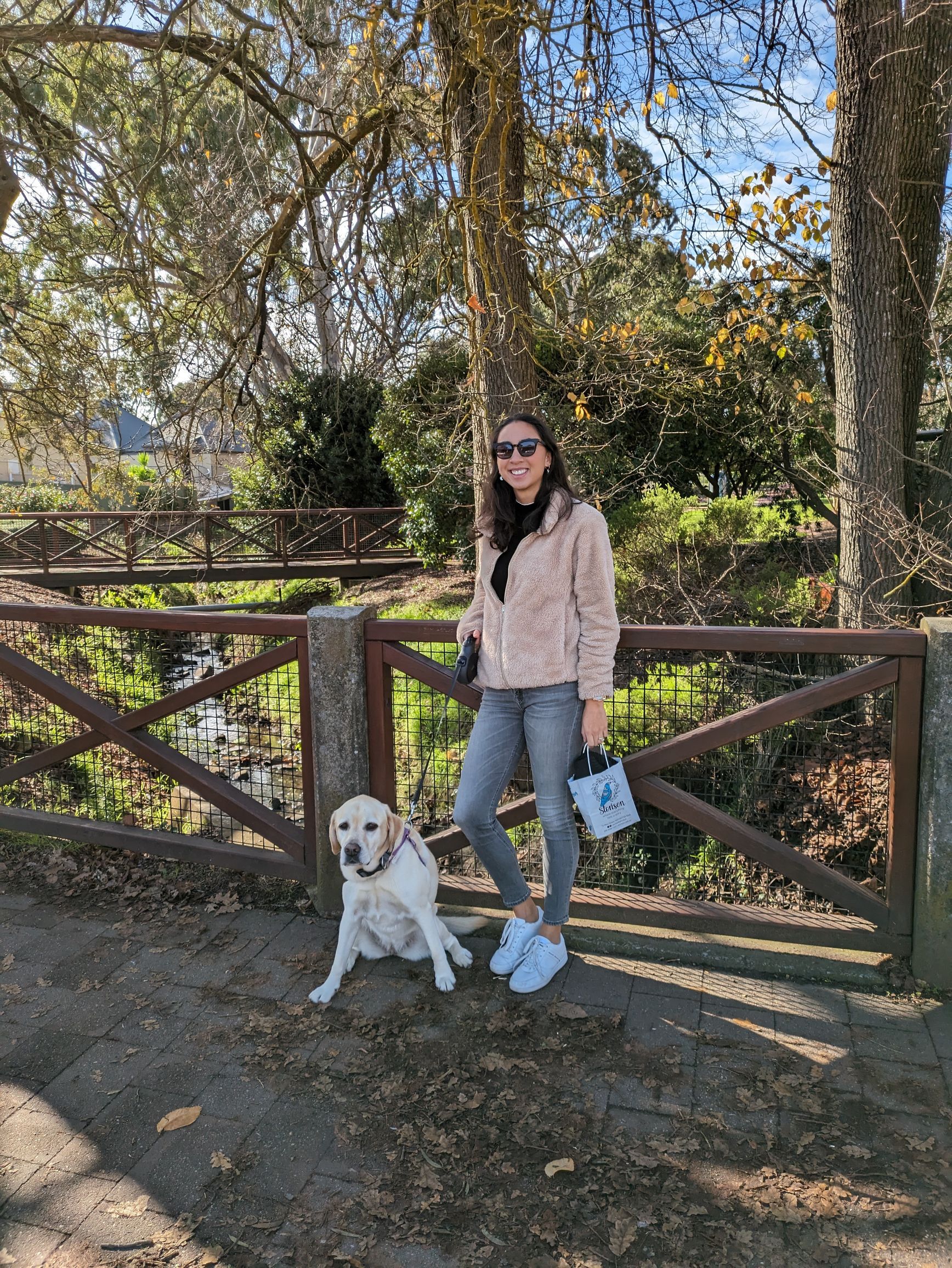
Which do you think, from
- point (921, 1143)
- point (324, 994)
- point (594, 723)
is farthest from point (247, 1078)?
point (921, 1143)

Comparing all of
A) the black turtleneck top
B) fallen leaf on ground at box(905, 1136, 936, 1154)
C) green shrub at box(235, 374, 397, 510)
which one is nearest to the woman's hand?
the black turtleneck top

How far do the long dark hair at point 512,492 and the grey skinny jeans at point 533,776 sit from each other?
0.58 m

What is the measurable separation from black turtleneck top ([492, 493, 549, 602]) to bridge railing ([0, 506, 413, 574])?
12946 mm

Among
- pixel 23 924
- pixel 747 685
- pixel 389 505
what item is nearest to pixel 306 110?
pixel 389 505

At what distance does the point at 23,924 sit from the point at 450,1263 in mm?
2608

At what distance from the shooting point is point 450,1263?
6.90 feet

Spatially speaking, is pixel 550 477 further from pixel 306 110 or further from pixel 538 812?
pixel 306 110

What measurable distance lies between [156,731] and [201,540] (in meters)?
11.2

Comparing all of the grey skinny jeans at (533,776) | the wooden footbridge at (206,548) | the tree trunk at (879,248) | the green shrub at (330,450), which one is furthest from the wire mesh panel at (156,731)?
the green shrub at (330,450)

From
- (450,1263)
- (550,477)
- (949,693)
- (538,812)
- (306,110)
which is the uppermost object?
→ (306,110)

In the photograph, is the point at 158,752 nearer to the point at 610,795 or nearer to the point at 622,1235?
the point at 610,795

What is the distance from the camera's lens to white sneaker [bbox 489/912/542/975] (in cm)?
331

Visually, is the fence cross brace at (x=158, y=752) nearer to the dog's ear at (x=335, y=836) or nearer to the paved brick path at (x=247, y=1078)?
the paved brick path at (x=247, y=1078)

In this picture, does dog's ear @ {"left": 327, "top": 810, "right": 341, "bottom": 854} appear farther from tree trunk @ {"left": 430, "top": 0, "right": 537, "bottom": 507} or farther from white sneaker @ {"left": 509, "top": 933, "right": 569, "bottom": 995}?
tree trunk @ {"left": 430, "top": 0, "right": 537, "bottom": 507}
